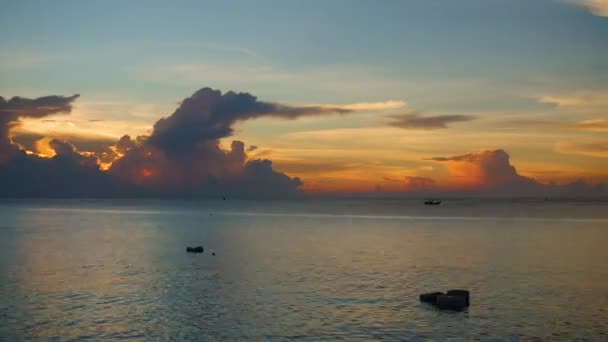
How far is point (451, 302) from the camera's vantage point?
50812mm

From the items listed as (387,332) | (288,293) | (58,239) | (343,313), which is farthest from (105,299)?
(58,239)

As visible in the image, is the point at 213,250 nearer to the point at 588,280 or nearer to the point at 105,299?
the point at 105,299

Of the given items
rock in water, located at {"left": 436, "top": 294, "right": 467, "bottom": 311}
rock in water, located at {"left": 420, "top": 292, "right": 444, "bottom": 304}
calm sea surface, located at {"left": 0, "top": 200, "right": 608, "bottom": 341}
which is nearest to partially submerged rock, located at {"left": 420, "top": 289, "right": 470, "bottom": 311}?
rock in water, located at {"left": 436, "top": 294, "right": 467, "bottom": 311}

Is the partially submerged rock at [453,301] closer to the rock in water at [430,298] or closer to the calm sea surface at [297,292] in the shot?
the rock in water at [430,298]

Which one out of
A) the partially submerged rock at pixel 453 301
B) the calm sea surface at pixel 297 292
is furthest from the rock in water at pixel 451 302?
the calm sea surface at pixel 297 292

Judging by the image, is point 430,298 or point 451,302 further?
point 430,298

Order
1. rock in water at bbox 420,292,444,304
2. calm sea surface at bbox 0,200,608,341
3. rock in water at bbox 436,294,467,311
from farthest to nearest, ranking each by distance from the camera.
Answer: rock in water at bbox 420,292,444,304 → rock in water at bbox 436,294,467,311 → calm sea surface at bbox 0,200,608,341

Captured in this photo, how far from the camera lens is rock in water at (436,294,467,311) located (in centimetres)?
5081

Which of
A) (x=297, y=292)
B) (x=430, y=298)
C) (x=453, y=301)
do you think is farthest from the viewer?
(x=297, y=292)

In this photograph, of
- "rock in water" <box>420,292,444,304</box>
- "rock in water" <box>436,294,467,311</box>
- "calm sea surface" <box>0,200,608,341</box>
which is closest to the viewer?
"calm sea surface" <box>0,200,608,341</box>

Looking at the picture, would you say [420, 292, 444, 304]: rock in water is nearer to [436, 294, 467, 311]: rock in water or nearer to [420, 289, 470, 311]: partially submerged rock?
[420, 289, 470, 311]: partially submerged rock

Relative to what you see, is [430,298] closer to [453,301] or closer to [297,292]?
[453,301]

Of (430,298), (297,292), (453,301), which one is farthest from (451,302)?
(297,292)

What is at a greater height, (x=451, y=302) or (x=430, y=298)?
(x=451, y=302)
